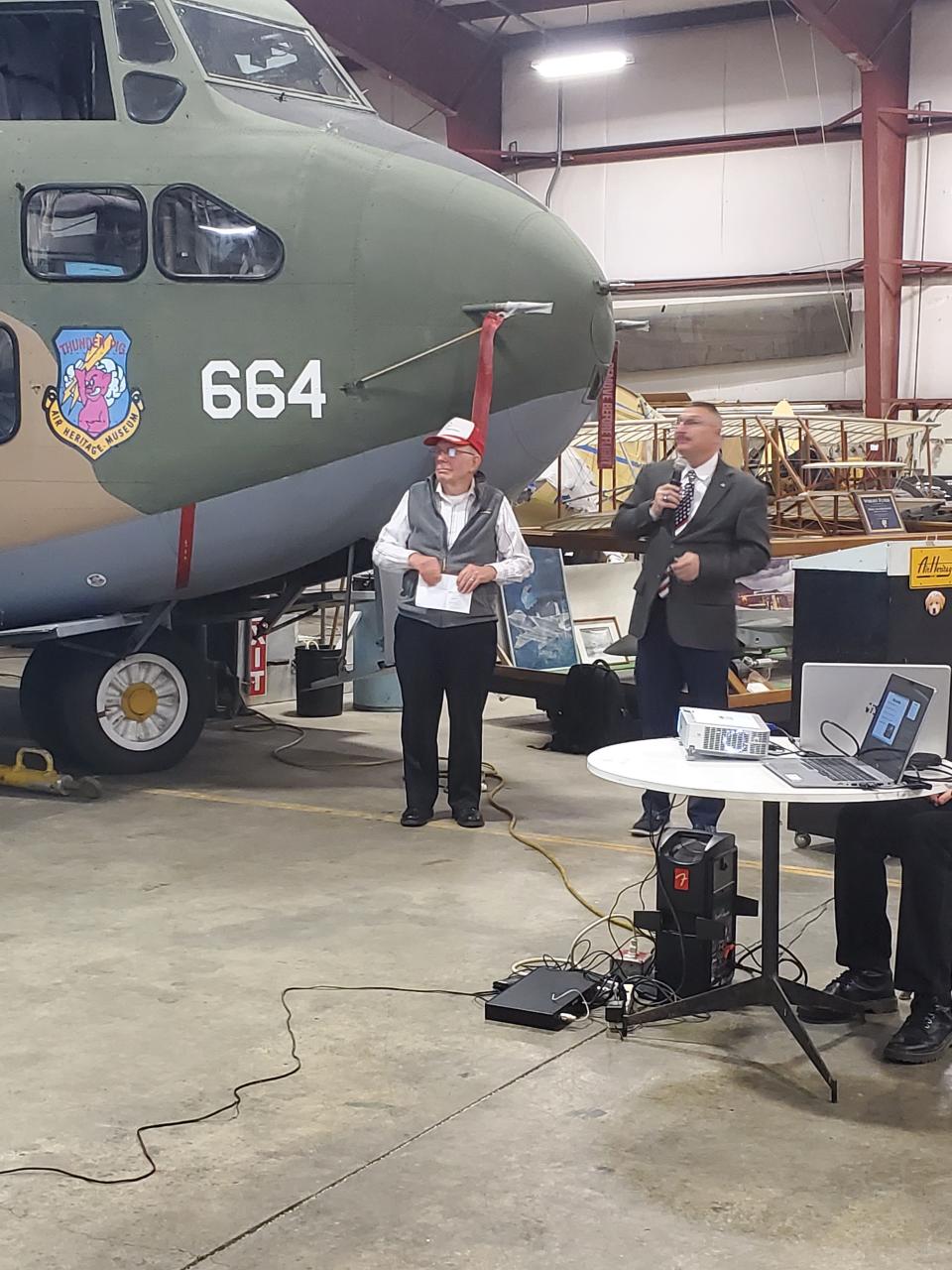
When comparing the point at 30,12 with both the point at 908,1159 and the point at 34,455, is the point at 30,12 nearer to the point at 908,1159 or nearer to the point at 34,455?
the point at 34,455

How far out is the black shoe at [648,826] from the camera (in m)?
6.65

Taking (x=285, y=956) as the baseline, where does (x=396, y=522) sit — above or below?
above

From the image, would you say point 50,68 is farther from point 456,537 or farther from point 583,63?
point 583,63

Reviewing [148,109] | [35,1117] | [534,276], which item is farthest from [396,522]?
[35,1117]

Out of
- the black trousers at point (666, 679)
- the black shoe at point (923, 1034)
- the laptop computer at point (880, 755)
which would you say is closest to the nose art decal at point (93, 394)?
the black trousers at point (666, 679)

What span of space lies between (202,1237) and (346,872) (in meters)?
3.01

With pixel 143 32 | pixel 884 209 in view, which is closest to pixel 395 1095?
pixel 143 32

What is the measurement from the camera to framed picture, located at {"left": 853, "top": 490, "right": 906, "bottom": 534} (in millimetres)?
9570

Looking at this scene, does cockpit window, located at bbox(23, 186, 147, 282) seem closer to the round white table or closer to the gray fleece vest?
the gray fleece vest

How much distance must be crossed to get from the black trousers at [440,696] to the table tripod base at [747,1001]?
2.58m

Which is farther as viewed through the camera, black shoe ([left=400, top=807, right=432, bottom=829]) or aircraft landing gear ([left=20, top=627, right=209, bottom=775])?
aircraft landing gear ([left=20, top=627, right=209, bottom=775])

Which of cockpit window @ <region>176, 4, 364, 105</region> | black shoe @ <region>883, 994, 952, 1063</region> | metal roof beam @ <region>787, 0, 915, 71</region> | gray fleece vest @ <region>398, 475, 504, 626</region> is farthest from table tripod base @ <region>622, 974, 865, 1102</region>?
metal roof beam @ <region>787, 0, 915, 71</region>

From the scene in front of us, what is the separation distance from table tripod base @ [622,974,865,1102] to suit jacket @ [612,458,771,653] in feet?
7.43

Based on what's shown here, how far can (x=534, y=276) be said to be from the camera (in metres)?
6.97
